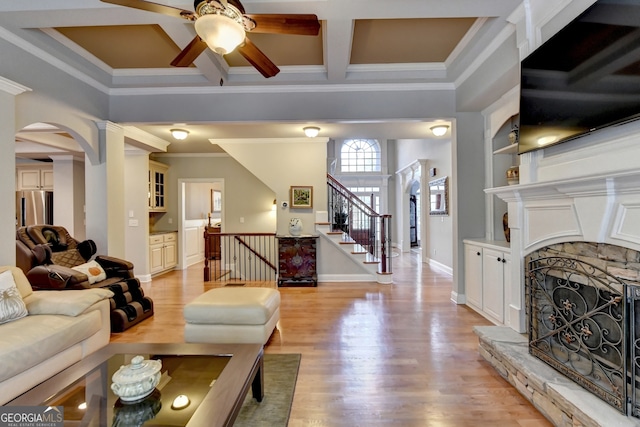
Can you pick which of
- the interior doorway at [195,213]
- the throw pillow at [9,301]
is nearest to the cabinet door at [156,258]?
the interior doorway at [195,213]

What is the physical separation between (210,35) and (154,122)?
277 cm

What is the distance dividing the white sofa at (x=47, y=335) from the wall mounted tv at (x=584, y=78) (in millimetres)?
3830

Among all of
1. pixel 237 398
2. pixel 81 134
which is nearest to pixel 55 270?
pixel 81 134

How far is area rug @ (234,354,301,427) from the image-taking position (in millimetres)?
1838

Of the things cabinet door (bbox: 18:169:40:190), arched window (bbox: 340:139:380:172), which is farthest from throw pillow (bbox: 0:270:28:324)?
arched window (bbox: 340:139:380:172)

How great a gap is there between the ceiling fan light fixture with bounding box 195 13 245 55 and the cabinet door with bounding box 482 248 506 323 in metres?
3.19

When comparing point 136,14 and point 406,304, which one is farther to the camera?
point 406,304

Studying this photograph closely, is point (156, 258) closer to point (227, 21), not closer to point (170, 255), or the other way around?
point (170, 255)

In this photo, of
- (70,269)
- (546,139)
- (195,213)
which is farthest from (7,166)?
(195,213)

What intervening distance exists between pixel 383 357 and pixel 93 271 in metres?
3.34

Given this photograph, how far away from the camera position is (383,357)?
8.62 feet

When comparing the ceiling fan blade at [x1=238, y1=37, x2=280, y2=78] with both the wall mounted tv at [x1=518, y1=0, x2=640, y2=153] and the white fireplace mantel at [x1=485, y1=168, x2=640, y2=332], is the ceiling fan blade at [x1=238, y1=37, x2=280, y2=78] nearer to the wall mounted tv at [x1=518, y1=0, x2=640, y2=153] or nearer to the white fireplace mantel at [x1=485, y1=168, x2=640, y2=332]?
the wall mounted tv at [x1=518, y1=0, x2=640, y2=153]

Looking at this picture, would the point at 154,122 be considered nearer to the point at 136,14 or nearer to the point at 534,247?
the point at 136,14

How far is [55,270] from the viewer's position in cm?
301
